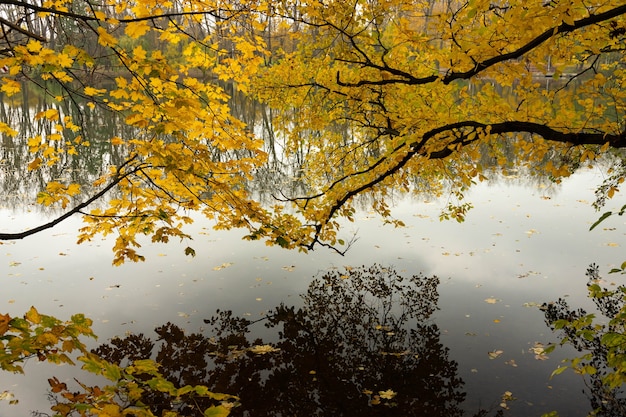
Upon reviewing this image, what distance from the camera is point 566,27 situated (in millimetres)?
3467

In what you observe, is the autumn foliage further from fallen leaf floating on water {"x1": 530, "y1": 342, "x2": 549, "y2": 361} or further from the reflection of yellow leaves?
fallen leaf floating on water {"x1": 530, "y1": 342, "x2": 549, "y2": 361}

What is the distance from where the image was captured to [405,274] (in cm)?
988

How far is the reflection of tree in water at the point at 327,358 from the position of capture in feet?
19.6

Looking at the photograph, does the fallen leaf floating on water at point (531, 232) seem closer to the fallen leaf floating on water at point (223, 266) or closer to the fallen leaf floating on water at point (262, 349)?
the fallen leaf floating on water at point (223, 266)

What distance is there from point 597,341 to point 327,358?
4059mm

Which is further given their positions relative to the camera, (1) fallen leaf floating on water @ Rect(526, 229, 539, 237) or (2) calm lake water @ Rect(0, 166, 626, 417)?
(1) fallen leaf floating on water @ Rect(526, 229, 539, 237)

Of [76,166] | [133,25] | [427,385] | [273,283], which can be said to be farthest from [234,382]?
[76,166]

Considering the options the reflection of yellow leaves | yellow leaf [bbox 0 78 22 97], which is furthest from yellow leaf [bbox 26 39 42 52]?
the reflection of yellow leaves

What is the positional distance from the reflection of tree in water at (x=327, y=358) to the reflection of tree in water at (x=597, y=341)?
1719mm

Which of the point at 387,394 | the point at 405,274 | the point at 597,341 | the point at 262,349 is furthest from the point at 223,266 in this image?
the point at 597,341

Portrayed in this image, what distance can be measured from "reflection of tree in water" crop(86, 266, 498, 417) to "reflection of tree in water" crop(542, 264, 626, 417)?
5.64 feet

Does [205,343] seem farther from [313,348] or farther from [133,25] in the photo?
[133,25]

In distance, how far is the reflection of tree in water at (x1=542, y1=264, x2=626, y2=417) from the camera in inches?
183

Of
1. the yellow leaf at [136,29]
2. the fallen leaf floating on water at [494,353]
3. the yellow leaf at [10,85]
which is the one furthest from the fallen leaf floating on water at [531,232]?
the yellow leaf at [10,85]
